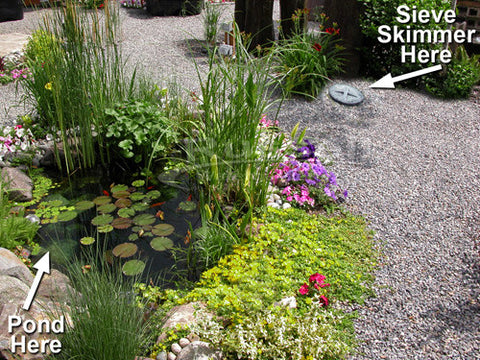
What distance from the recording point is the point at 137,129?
4137 millimetres

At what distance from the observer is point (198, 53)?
7242 millimetres

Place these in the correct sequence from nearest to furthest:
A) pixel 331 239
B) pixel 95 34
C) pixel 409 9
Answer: pixel 331 239 < pixel 95 34 < pixel 409 9

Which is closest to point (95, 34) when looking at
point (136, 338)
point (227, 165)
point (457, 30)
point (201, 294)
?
point (227, 165)

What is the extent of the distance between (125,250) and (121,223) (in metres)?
0.35

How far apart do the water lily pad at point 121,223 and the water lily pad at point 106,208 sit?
147mm

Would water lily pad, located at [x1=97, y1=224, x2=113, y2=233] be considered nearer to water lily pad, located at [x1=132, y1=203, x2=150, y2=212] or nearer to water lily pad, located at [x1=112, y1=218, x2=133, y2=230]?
water lily pad, located at [x1=112, y1=218, x2=133, y2=230]

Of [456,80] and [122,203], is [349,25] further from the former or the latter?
[122,203]

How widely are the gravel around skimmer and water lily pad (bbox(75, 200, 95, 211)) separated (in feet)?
5.30

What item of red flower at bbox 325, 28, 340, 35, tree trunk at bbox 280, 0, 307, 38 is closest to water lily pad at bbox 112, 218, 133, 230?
red flower at bbox 325, 28, 340, 35

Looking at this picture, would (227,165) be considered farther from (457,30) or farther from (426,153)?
(457,30)

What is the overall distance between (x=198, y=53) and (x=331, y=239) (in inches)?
191

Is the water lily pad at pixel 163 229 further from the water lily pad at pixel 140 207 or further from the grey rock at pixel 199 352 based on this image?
the grey rock at pixel 199 352

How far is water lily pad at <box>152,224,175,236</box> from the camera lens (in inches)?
138

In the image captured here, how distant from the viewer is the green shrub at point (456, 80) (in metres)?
5.69
